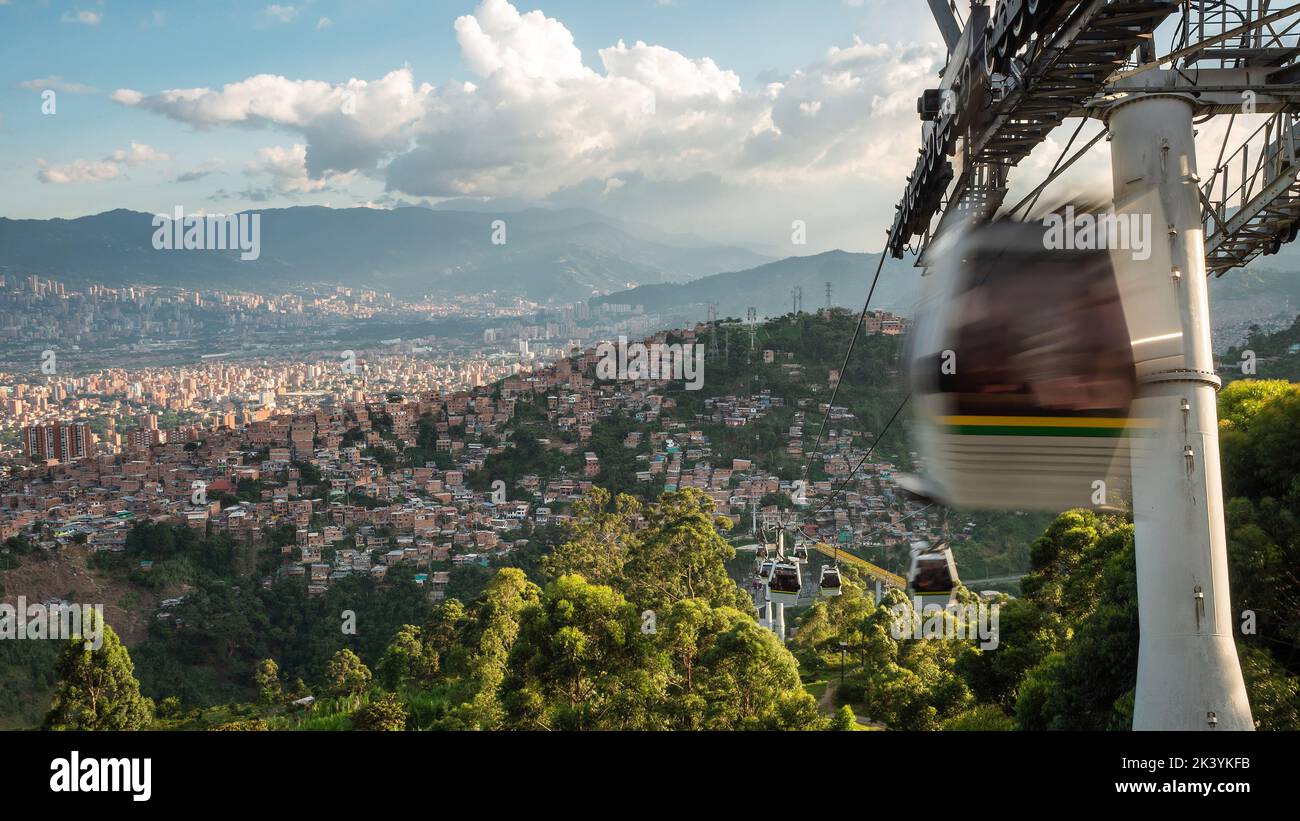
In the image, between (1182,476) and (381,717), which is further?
(381,717)

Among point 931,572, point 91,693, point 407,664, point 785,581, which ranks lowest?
point 407,664

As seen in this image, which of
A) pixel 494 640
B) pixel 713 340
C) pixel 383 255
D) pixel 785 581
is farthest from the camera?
pixel 383 255

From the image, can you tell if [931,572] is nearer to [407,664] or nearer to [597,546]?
[407,664]

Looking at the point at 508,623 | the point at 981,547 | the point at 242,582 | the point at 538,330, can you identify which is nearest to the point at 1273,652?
the point at 508,623

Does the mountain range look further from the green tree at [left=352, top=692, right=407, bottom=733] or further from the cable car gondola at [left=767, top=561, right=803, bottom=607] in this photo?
the cable car gondola at [left=767, top=561, right=803, bottom=607]

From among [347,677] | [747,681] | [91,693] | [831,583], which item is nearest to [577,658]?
[747,681]

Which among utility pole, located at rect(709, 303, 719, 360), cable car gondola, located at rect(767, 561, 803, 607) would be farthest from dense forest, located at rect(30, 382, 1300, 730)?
utility pole, located at rect(709, 303, 719, 360)

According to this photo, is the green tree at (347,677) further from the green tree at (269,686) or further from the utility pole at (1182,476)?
the utility pole at (1182,476)

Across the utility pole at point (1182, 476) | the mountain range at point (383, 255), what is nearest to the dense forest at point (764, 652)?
the utility pole at point (1182, 476)
